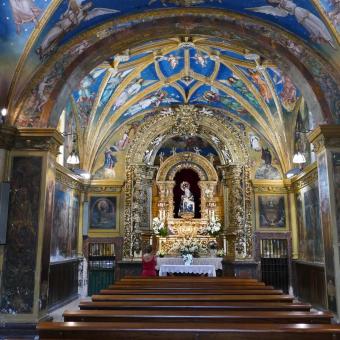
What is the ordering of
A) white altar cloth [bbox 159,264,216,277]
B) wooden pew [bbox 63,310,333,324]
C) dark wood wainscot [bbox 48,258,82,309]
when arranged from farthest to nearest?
white altar cloth [bbox 159,264,216,277], dark wood wainscot [bbox 48,258,82,309], wooden pew [bbox 63,310,333,324]

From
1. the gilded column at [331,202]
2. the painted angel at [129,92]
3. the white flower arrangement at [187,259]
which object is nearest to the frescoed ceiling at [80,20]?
the gilded column at [331,202]

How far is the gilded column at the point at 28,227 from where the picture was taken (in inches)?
343

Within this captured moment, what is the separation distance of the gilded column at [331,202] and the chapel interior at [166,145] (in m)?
0.04

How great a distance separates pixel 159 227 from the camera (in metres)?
17.1

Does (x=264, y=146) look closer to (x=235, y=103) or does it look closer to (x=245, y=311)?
(x=235, y=103)

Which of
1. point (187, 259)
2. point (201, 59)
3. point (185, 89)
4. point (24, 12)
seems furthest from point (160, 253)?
point (24, 12)

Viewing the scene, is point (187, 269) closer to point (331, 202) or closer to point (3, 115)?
point (331, 202)

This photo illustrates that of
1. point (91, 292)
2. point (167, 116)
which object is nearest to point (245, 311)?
point (91, 292)

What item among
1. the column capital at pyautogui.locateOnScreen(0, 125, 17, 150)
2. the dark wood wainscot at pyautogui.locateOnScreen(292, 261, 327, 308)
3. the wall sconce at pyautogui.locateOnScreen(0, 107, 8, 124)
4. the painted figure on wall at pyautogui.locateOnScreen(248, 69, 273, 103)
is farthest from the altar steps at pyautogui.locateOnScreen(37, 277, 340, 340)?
the painted figure on wall at pyautogui.locateOnScreen(248, 69, 273, 103)

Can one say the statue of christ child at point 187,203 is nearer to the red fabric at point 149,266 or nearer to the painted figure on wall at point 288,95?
the painted figure on wall at point 288,95

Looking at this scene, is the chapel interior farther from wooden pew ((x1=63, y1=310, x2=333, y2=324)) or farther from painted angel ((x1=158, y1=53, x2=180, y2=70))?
wooden pew ((x1=63, y1=310, x2=333, y2=324))

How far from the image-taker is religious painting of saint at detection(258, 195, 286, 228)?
1630 centimetres

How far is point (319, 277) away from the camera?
1244 cm

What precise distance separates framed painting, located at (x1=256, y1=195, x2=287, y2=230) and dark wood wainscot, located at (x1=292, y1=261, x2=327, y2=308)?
5.60 ft
